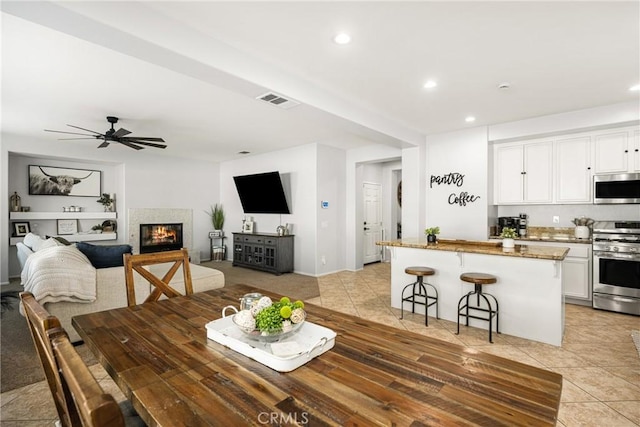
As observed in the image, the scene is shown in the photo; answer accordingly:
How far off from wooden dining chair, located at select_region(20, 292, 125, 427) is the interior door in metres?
6.89

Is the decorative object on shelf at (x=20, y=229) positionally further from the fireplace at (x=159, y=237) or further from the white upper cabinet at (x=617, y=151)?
the white upper cabinet at (x=617, y=151)

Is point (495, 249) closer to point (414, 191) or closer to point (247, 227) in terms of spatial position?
point (414, 191)

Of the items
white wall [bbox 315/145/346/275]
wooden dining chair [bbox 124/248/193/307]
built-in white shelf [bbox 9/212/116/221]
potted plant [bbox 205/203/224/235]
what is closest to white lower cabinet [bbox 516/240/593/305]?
white wall [bbox 315/145/346/275]

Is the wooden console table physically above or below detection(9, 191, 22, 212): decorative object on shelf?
below

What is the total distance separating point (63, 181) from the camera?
673 cm

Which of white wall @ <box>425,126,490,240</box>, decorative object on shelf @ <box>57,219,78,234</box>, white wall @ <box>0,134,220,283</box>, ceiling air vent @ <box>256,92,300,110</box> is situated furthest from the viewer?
decorative object on shelf @ <box>57,219,78,234</box>

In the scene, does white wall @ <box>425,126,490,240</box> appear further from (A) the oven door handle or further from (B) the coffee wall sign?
(A) the oven door handle

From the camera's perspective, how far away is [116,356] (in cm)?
126

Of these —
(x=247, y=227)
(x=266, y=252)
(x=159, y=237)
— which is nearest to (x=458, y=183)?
(x=266, y=252)

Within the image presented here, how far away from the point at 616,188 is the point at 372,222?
4670 mm

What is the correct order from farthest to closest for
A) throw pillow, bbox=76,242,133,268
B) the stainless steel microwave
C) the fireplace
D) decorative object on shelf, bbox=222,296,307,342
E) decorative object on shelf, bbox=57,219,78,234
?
the fireplace, decorative object on shelf, bbox=57,219,78,234, the stainless steel microwave, throw pillow, bbox=76,242,133,268, decorative object on shelf, bbox=222,296,307,342

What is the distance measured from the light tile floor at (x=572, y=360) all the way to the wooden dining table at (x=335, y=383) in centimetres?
142

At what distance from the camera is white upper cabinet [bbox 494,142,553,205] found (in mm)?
4832

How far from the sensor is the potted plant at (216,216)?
28.2 feet
